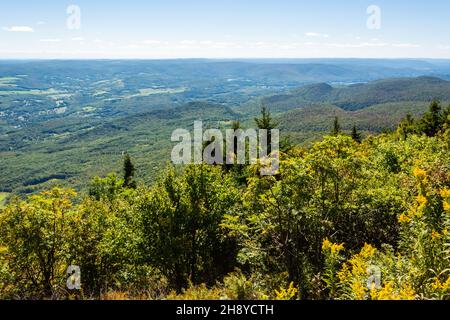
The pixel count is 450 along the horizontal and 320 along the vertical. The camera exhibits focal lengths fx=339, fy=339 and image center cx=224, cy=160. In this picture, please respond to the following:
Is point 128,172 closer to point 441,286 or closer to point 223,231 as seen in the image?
point 223,231

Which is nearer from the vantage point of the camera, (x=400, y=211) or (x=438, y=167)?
(x=438, y=167)

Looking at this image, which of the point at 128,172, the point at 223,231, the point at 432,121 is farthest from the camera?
the point at 128,172

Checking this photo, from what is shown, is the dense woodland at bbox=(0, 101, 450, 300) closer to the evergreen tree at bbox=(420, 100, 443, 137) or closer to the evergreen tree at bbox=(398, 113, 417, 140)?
the evergreen tree at bbox=(420, 100, 443, 137)

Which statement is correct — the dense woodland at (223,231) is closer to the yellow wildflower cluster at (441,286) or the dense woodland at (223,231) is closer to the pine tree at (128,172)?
the yellow wildflower cluster at (441,286)

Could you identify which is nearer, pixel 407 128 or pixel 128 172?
pixel 128 172

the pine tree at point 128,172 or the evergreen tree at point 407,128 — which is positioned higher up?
the evergreen tree at point 407,128

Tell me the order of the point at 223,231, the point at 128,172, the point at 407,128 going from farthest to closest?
the point at 407,128 < the point at 128,172 < the point at 223,231

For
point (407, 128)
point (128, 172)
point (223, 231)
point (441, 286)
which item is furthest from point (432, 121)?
point (441, 286)

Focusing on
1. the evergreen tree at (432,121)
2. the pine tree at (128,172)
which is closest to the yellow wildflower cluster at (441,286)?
the pine tree at (128,172)

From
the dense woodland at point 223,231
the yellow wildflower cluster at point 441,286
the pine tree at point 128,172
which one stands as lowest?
the pine tree at point 128,172

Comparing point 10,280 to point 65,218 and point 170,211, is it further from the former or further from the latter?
point 170,211
